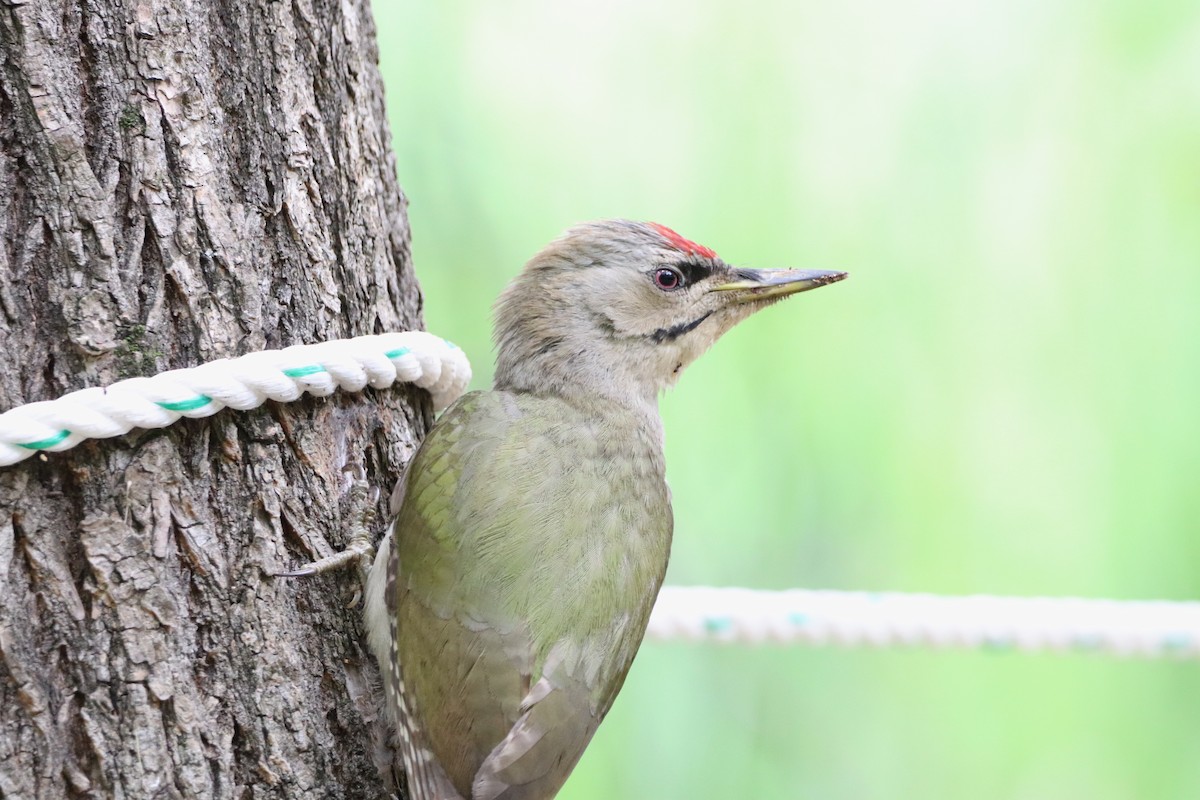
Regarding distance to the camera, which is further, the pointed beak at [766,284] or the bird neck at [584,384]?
the pointed beak at [766,284]

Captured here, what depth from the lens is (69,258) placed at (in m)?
1.30

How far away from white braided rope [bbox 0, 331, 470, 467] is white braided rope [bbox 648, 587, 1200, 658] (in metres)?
0.94

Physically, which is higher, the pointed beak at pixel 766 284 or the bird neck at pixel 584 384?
the pointed beak at pixel 766 284

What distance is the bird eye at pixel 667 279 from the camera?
207cm

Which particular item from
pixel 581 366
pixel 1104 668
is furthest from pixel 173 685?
pixel 1104 668

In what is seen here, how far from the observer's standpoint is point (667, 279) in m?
2.09

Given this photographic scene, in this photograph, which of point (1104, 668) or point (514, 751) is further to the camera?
point (1104, 668)

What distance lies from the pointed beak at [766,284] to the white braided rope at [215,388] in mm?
704

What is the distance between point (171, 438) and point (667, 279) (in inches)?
40.2

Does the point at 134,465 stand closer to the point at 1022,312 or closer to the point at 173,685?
the point at 173,685

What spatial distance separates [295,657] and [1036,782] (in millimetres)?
2340

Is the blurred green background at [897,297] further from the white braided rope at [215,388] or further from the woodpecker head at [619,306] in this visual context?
the white braided rope at [215,388]

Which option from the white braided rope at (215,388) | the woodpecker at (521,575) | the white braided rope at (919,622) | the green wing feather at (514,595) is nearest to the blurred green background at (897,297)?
the white braided rope at (919,622)

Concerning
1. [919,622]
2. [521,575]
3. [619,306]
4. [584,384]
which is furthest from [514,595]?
[919,622]
